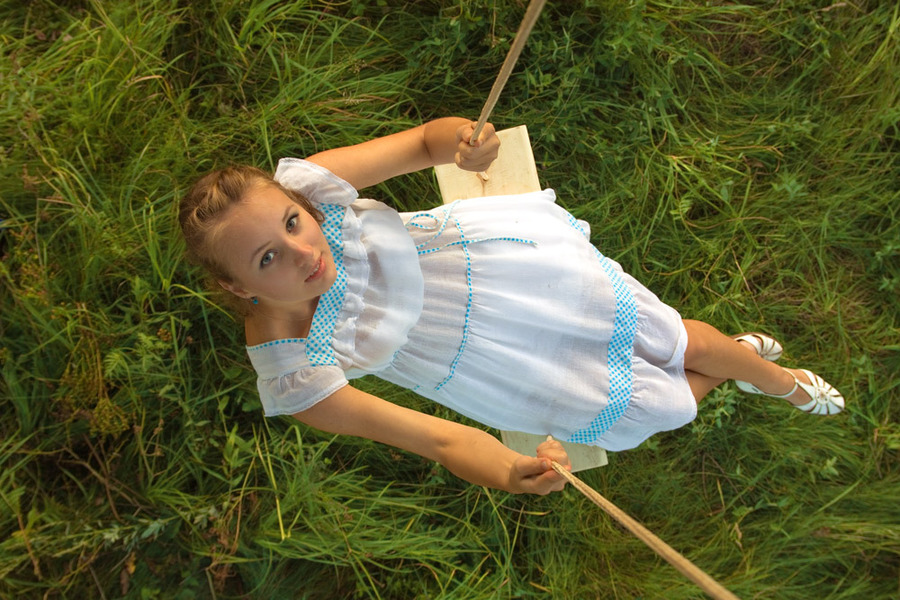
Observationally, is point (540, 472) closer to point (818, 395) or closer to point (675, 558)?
point (675, 558)

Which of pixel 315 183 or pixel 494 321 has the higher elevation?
pixel 315 183

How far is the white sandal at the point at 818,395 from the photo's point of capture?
206cm

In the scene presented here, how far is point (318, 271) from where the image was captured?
134cm

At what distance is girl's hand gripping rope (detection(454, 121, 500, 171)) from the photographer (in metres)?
1.41

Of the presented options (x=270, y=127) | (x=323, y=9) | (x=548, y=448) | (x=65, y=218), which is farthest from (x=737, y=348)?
(x=65, y=218)

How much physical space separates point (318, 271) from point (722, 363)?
1136mm

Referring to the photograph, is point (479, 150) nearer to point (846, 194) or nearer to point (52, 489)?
point (846, 194)

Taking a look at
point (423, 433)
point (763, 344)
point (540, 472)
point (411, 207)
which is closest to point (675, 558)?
point (540, 472)

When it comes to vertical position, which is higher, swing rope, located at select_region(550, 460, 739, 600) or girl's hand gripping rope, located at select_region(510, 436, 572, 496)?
swing rope, located at select_region(550, 460, 739, 600)

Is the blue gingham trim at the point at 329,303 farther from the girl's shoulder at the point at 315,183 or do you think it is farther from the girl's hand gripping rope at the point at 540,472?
the girl's hand gripping rope at the point at 540,472

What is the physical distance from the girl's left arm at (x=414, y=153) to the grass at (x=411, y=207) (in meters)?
0.68

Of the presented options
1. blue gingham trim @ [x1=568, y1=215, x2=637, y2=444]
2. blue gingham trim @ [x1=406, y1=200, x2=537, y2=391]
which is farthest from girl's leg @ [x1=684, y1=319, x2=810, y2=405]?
blue gingham trim @ [x1=406, y1=200, x2=537, y2=391]

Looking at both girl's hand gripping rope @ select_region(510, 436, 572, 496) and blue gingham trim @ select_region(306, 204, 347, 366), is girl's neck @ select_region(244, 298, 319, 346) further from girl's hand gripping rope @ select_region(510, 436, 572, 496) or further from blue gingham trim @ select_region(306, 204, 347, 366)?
girl's hand gripping rope @ select_region(510, 436, 572, 496)

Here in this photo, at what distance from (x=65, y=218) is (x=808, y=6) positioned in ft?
8.85
